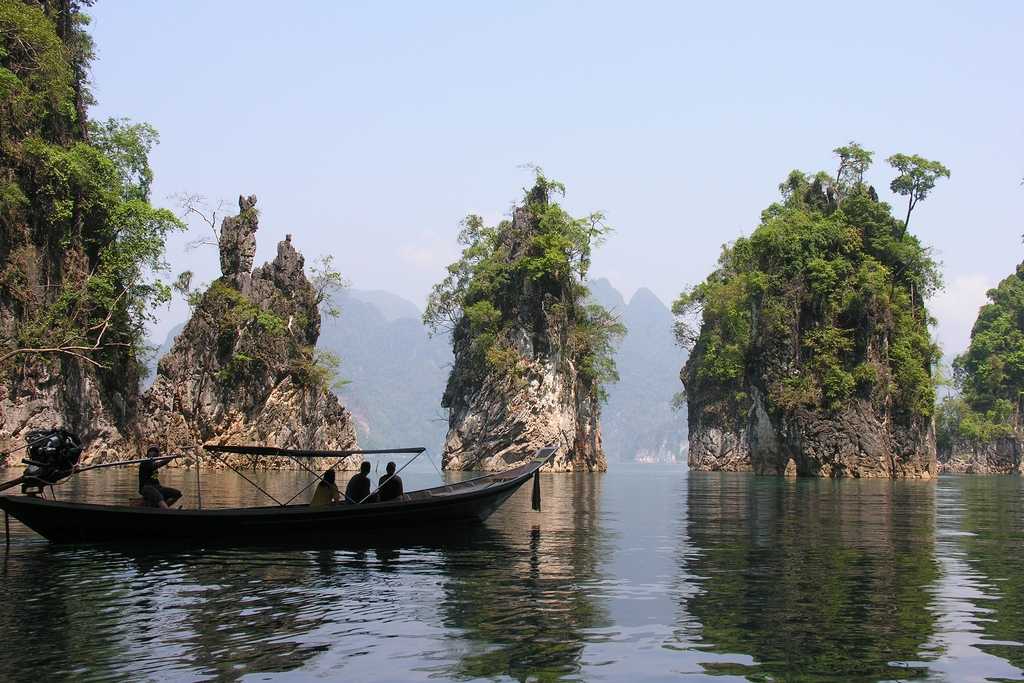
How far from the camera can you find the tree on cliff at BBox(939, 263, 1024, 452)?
327 feet

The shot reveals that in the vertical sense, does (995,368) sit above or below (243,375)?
above

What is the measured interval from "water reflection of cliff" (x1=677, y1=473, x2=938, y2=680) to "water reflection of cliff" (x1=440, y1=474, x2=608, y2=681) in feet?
4.62

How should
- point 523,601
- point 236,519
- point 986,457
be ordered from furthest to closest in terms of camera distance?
point 986,457 < point 236,519 < point 523,601

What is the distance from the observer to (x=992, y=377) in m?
101

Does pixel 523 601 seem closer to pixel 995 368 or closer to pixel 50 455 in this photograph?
pixel 50 455

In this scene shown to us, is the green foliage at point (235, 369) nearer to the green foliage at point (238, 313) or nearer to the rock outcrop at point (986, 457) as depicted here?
the green foliage at point (238, 313)

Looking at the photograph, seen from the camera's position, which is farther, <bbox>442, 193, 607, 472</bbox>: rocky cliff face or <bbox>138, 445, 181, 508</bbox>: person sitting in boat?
<bbox>442, 193, 607, 472</bbox>: rocky cliff face

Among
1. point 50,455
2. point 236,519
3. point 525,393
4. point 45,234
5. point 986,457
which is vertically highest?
point 45,234

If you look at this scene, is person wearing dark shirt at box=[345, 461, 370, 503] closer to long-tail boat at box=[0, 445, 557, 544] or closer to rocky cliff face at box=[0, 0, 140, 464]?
long-tail boat at box=[0, 445, 557, 544]

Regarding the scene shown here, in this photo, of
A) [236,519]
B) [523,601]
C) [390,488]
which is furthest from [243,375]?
[523,601]

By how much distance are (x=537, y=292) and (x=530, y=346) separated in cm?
397

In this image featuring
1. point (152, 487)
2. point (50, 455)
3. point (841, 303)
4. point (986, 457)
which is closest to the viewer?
point (50, 455)

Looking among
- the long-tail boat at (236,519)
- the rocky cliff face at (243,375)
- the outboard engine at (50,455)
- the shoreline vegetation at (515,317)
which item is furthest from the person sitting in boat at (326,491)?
the rocky cliff face at (243,375)

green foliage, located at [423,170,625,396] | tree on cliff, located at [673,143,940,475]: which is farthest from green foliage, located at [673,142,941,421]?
green foliage, located at [423,170,625,396]
